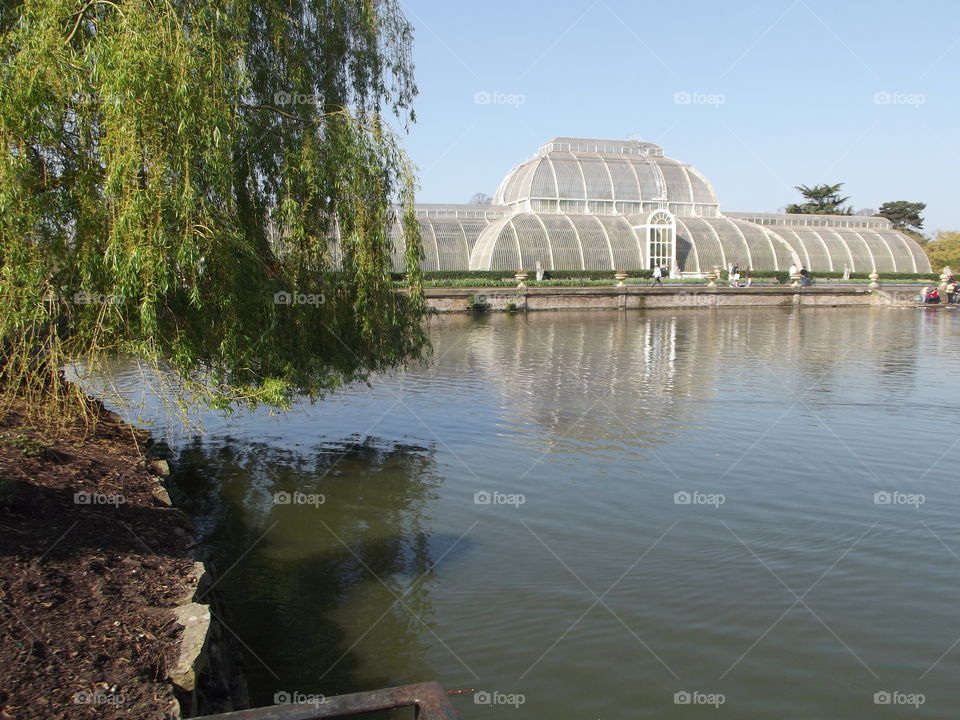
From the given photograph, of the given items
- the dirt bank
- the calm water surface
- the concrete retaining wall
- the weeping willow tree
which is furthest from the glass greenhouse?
the dirt bank

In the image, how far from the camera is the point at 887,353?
1000 inches

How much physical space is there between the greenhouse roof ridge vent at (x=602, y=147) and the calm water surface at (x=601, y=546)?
50.1 metres

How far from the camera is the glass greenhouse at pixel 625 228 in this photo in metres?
55.0

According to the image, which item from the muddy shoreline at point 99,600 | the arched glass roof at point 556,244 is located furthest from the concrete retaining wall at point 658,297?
the muddy shoreline at point 99,600

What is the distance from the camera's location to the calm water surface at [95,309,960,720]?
6355 millimetres

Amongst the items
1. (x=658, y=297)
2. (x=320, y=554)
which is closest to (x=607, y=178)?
(x=658, y=297)

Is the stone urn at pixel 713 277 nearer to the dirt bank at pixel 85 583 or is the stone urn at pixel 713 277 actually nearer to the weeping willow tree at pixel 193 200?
the weeping willow tree at pixel 193 200

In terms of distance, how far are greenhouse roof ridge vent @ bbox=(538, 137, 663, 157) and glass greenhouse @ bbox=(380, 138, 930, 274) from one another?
9 centimetres

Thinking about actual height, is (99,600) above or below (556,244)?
below

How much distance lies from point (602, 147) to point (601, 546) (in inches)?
2440

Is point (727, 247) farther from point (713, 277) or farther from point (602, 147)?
point (602, 147)

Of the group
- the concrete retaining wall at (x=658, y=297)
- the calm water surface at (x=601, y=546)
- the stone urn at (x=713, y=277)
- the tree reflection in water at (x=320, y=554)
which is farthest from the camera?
the stone urn at (x=713, y=277)

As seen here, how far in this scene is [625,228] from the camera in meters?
57.5

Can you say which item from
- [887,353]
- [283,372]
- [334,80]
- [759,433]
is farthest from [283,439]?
[887,353]
